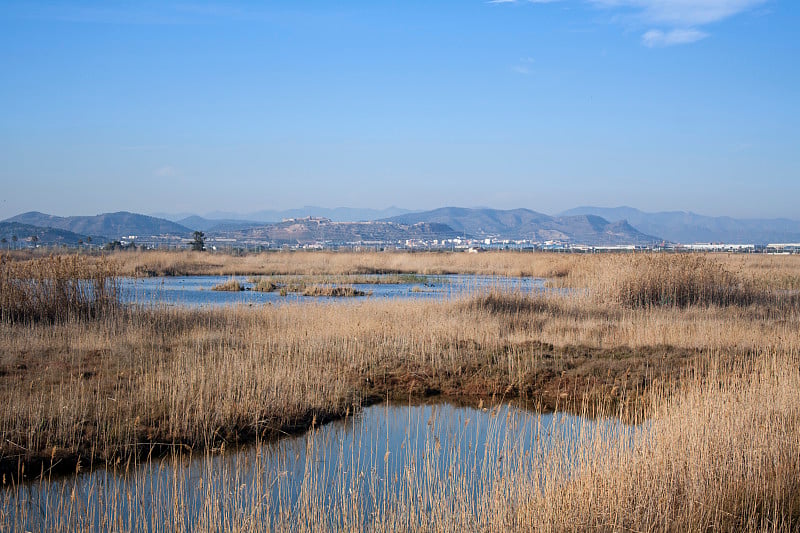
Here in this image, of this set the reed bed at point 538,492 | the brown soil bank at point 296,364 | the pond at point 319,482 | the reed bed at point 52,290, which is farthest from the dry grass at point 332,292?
the reed bed at point 538,492

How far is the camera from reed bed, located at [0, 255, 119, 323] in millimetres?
15938

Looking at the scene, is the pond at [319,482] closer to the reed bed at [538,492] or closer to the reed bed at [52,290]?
the reed bed at [538,492]

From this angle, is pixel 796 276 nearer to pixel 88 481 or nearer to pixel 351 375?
pixel 351 375

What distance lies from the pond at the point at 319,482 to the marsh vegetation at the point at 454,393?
67 mm

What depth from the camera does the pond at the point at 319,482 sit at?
6.37m

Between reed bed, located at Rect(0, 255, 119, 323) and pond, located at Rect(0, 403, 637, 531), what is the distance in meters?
8.62

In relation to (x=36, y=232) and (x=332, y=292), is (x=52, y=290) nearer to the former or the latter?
(x=332, y=292)

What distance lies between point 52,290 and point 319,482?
10851 millimetres

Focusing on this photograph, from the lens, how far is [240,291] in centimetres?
3328

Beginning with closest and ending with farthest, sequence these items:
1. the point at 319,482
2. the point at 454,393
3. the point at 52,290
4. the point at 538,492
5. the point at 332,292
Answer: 1. the point at 538,492
2. the point at 319,482
3. the point at 454,393
4. the point at 52,290
5. the point at 332,292

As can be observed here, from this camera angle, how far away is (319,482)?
8.22 meters

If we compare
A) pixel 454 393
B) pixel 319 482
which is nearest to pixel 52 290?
pixel 454 393

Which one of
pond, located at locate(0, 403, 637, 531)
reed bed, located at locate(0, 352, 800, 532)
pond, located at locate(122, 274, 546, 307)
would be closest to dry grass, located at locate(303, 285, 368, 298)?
pond, located at locate(122, 274, 546, 307)

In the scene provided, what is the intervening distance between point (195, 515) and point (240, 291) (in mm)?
27059
